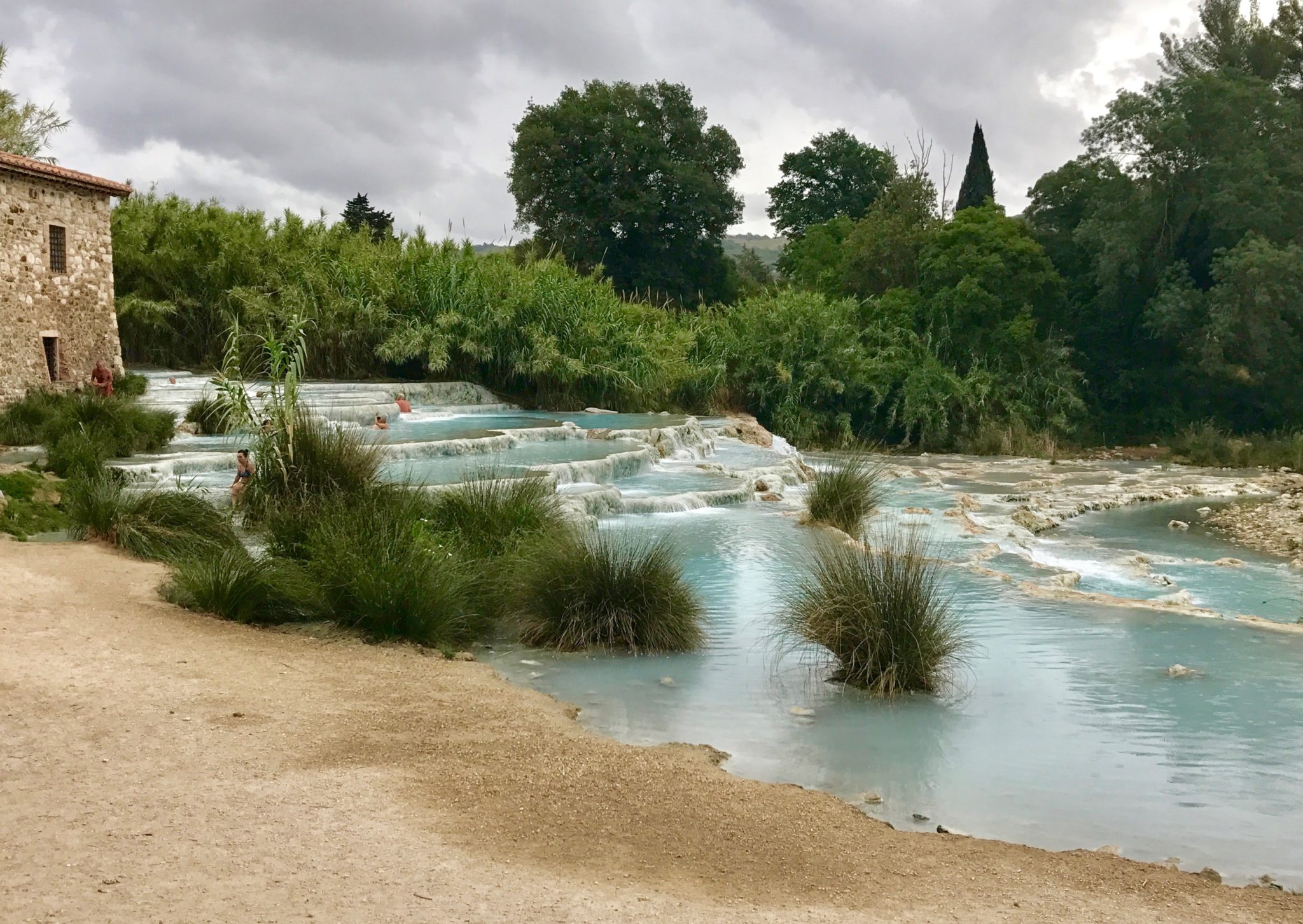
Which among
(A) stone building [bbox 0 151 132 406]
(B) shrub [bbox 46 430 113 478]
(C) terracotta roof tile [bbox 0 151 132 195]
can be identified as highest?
(C) terracotta roof tile [bbox 0 151 132 195]

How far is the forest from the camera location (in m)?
23.6

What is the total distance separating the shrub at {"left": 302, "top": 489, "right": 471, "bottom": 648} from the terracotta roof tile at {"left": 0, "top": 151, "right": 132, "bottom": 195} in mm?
10951

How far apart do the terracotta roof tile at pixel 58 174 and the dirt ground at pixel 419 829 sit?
39.7 ft

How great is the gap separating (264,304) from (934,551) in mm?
15252

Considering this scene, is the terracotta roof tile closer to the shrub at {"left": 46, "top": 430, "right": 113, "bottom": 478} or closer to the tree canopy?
the shrub at {"left": 46, "top": 430, "right": 113, "bottom": 478}

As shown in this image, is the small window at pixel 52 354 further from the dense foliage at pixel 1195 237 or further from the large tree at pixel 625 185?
the large tree at pixel 625 185

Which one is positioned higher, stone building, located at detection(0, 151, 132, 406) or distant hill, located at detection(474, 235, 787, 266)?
distant hill, located at detection(474, 235, 787, 266)

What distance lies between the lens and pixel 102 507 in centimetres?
981

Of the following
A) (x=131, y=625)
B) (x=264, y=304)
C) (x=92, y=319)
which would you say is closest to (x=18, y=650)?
(x=131, y=625)

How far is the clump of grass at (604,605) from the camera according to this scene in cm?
784

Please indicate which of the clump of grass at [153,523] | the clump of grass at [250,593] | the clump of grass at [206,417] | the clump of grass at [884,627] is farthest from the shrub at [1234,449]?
the clump of grass at [250,593]

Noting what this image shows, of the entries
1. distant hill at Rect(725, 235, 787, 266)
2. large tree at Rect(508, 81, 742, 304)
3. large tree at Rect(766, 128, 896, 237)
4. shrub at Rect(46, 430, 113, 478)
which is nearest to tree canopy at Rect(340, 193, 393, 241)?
large tree at Rect(508, 81, 742, 304)

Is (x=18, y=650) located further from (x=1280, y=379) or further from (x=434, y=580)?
(x=1280, y=379)

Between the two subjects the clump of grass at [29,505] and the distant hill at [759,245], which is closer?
the clump of grass at [29,505]
